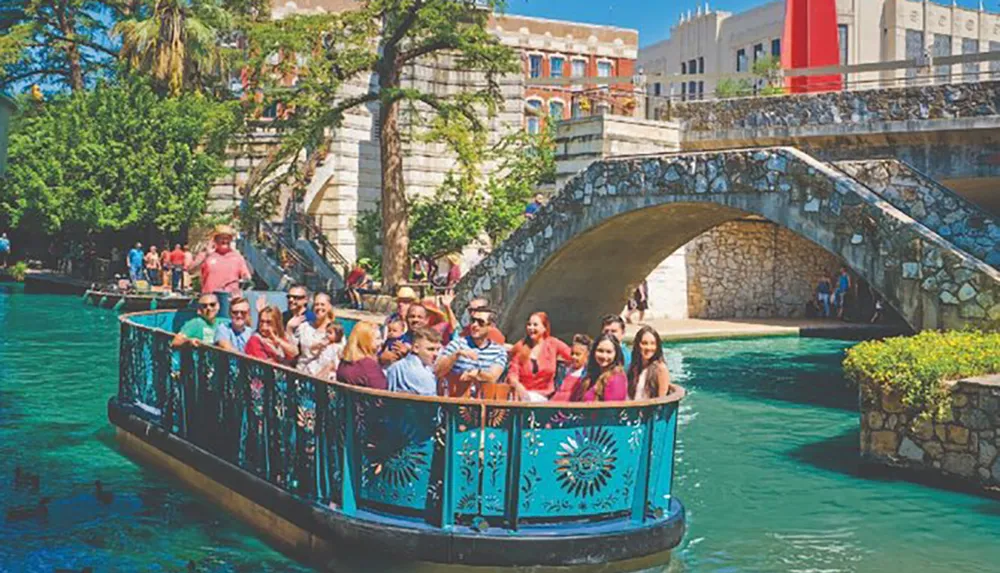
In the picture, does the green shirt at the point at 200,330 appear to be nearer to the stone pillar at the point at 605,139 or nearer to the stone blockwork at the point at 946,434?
the stone blockwork at the point at 946,434

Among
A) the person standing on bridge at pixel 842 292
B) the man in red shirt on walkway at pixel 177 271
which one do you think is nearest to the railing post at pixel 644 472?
the person standing on bridge at pixel 842 292

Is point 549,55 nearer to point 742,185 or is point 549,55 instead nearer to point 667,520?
point 742,185

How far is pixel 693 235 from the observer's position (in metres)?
22.8

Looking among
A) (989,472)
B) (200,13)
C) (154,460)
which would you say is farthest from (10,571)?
(200,13)

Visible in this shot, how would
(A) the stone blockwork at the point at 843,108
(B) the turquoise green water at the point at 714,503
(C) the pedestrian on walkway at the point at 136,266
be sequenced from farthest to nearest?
(C) the pedestrian on walkway at the point at 136,266
(A) the stone blockwork at the point at 843,108
(B) the turquoise green water at the point at 714,503

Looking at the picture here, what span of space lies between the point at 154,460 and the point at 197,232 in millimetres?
30484

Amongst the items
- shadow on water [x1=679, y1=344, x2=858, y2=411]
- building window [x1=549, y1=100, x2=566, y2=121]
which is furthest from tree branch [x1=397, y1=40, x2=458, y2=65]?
building window [x1=549, y1=100, x2=566, y2=121]

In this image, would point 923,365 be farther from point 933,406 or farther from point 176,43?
point 176,43

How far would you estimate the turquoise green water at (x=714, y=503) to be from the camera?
10180mm

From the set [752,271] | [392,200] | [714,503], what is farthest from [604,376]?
[752,271]

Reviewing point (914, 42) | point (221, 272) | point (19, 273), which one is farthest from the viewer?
point (914, 42)

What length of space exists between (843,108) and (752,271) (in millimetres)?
9805

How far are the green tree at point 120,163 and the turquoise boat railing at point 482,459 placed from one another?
3216cm

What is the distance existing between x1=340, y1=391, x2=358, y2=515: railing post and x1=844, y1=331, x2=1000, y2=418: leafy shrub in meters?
6.07
